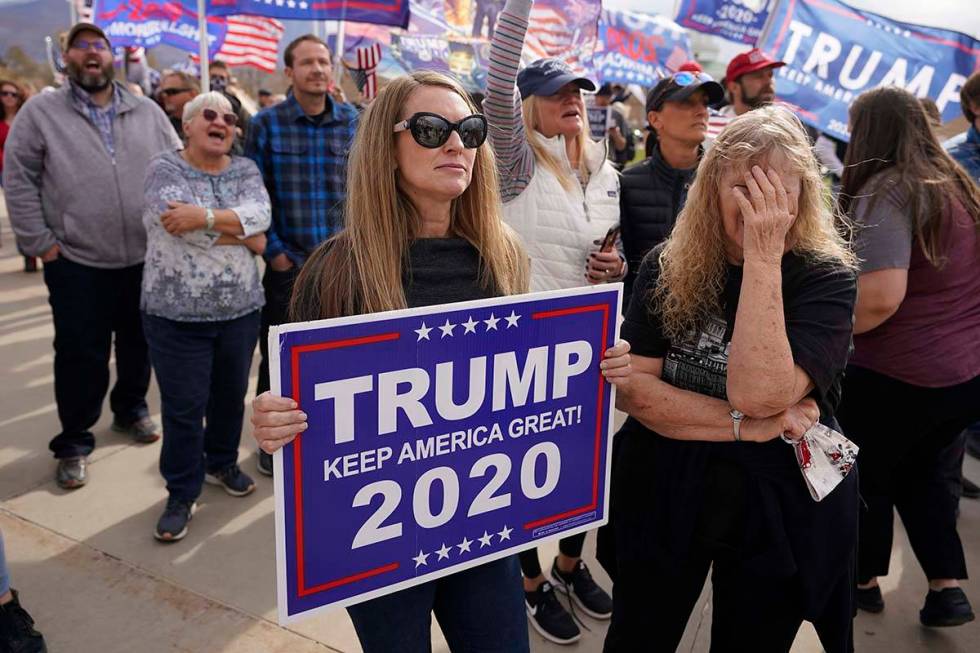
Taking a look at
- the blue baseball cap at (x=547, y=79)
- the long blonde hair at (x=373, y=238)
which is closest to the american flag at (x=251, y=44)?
the blue baseball cap at (x=547, y=79)

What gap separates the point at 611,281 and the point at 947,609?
1737 mm

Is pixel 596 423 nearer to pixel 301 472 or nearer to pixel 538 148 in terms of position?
pixel 301 472

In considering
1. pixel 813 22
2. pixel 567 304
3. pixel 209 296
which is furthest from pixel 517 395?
pixel 813 22

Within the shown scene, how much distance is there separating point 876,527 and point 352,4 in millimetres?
4563

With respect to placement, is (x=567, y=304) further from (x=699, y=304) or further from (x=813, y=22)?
(x=813, y=22)

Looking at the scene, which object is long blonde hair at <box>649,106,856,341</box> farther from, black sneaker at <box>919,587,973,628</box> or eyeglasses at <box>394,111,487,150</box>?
black sneaker at <box>919,587,973,628</box>

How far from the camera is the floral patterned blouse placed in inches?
121

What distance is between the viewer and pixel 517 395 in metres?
1.69

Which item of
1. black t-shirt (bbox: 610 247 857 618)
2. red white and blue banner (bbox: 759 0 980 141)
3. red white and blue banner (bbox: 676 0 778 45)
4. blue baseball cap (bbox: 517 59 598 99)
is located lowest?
black t-shirt (bbox: 610 247 857 618)

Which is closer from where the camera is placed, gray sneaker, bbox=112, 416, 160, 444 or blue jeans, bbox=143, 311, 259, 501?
blue jeans, bbox=143, 311, 259, 501

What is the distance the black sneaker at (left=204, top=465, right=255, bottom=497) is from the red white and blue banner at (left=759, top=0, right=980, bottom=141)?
4489 millimetres

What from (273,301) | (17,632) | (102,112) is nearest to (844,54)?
(273,301)

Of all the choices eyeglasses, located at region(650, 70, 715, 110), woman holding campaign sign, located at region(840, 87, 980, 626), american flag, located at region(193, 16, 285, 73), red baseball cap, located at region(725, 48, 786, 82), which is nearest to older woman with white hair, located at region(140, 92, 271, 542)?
eyeglasses, located at region(650, 70, 715, 110)

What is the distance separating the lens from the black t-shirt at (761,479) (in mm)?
1701
